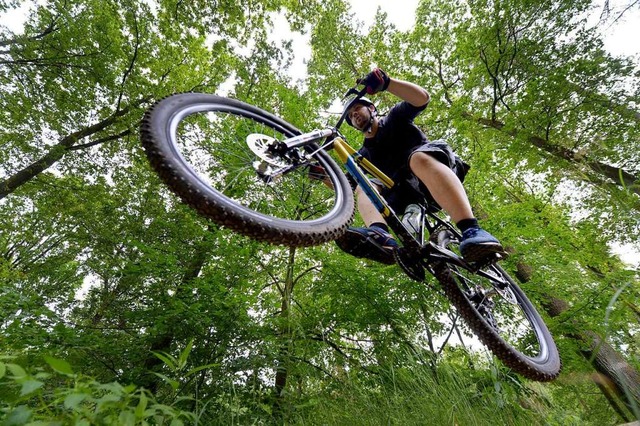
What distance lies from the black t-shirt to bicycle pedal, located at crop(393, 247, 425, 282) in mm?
739

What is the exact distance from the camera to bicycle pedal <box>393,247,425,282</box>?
79.6 inches

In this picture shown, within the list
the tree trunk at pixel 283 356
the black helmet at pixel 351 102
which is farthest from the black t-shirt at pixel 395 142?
the tree trunk at pixel 283 356

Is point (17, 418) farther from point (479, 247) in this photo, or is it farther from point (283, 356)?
point (283, 356)

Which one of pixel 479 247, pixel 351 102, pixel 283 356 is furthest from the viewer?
pixel 283 356

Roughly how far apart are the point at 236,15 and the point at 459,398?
775 cm

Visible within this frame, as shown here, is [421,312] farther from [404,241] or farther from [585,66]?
[585,66]

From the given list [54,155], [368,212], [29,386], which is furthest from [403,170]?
[54,155]

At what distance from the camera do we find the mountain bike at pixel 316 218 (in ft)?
3.85

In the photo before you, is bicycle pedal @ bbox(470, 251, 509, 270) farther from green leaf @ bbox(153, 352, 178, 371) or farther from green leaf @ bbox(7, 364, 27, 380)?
green leaf @ bbox(7, 364, 27, 380)

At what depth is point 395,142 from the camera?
249 centimetres

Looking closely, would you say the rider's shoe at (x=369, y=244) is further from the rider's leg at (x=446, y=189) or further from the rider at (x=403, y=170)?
the rider's leg at (x=446, y=189)

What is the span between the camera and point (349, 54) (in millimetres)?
10344

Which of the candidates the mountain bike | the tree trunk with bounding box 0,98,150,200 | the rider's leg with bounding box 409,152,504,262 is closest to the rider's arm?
the mountain bike

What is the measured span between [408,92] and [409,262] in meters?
1.21
